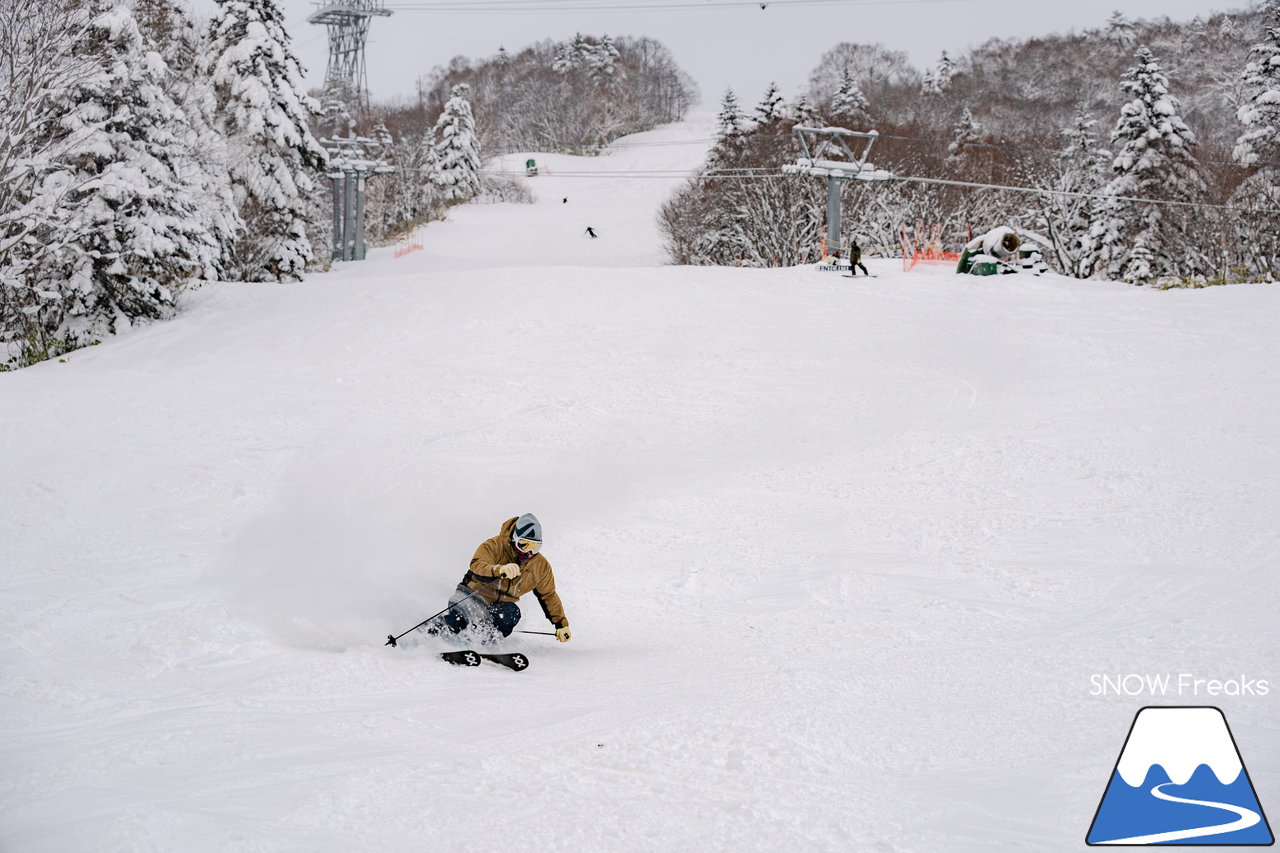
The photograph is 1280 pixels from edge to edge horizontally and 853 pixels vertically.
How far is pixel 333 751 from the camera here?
5.32 m

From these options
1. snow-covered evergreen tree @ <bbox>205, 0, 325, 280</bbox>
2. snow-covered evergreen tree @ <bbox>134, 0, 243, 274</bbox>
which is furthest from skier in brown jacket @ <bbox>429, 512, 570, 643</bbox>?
snow-covered evergreen tree @ <bbox>205, 0, 325, 280</bbox>

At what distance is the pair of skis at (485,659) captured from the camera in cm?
687

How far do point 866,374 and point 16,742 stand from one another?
45.5ft

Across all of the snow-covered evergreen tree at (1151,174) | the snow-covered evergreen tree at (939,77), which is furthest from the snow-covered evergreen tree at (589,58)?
the snow-covered evergreen tree at (1151,174)

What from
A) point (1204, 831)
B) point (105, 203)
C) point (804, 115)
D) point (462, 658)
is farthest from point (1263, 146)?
point (462, 658)

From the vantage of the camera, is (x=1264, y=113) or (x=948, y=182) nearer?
(x=948, y=182)

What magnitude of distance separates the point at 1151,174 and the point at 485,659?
110 feet

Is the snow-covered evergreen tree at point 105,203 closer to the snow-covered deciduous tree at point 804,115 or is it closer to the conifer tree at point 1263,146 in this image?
the conifer tree at point 1263,146

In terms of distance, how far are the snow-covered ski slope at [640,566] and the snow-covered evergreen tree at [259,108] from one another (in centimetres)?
1040

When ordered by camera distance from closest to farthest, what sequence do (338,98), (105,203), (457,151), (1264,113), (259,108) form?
(105,203)
(259,108)
(1264,113)
(457,151)
(338,98)

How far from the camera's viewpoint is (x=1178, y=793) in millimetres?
4770

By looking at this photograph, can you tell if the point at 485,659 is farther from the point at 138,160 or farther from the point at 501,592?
the point at 138,160

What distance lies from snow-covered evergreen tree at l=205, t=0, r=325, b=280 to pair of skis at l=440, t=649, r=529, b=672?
25.6 m

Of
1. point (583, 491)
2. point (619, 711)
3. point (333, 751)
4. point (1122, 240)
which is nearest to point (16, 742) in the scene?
point (333, 751)
